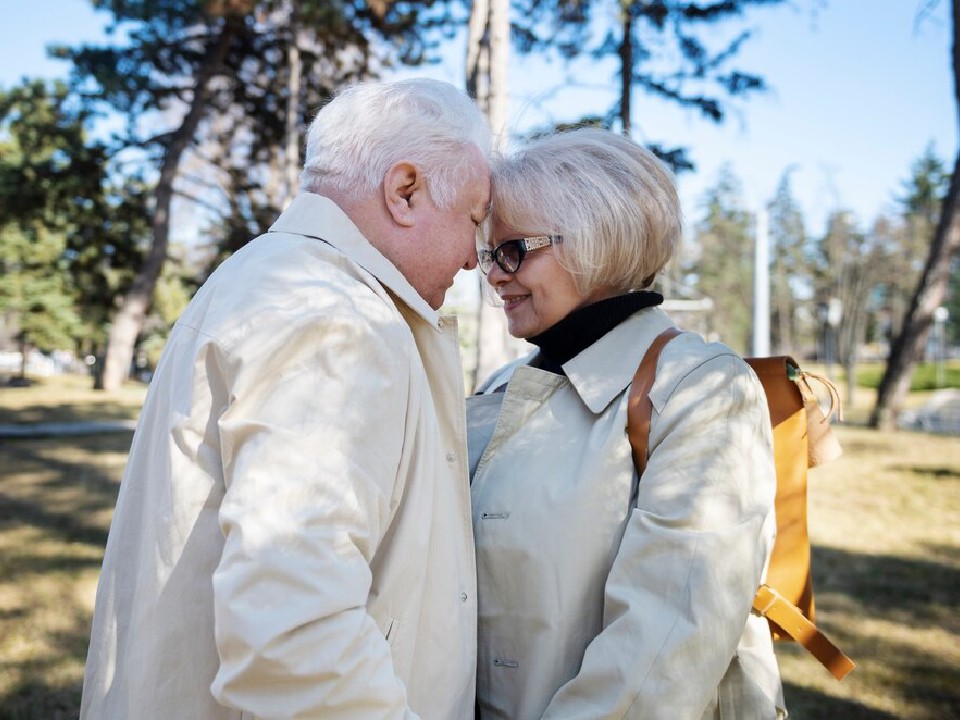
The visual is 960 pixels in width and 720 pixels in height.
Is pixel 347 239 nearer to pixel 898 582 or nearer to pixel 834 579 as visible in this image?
pixel 834 579

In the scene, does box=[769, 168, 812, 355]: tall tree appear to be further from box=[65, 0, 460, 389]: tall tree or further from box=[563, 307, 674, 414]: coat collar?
box=[563, 307, 674, 414]: coat collar

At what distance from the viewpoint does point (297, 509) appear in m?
1.22

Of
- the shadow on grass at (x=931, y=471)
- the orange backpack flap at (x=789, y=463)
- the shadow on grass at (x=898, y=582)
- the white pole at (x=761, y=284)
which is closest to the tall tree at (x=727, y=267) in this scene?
the white pole at (x=761, y=284)

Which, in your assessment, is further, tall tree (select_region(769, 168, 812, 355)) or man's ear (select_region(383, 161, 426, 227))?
tall tree (select_region(769, 168, 812, 355))

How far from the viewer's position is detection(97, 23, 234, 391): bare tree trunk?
18.8 metres

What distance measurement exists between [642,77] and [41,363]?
5764cm

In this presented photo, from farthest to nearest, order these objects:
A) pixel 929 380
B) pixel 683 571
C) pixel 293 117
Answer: pixel 929 380, pixel 293 117, pixel 683 571

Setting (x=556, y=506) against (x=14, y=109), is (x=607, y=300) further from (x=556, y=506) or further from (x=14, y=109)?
(x=14, y=109)

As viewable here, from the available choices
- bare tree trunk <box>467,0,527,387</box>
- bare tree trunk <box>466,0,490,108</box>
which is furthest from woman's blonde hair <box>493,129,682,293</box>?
bare tree trunk <box>466,0,490,108</box>

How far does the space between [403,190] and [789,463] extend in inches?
48.6

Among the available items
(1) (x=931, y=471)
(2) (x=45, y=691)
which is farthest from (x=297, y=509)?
(1) (x=931, y=471)

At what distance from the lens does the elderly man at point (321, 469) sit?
47.5 inches

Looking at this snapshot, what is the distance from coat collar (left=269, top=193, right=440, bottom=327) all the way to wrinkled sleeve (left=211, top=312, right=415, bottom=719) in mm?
195

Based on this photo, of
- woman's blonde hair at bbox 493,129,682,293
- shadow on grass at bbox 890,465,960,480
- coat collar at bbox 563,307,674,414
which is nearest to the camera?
coat collar at bbox 563,307,674,414
